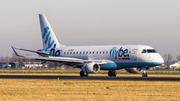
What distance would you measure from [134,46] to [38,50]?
20.9 metres

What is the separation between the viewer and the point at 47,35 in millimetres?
62844

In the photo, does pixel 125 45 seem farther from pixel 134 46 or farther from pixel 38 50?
pixel 38 50

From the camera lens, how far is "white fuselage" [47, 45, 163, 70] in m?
47.8

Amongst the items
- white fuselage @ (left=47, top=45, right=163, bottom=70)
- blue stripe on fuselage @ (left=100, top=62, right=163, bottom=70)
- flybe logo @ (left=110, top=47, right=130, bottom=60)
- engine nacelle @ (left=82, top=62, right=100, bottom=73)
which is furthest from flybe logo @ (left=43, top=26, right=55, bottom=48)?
flybe logo @ (left=110, top=47, right=130, bottom=60)

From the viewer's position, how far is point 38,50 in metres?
62.8

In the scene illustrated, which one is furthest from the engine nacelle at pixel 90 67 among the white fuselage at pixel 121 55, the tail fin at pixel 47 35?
the tail fin at pixel 47 35

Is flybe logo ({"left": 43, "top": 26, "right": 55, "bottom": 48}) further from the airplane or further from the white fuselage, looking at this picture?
the white fuselage

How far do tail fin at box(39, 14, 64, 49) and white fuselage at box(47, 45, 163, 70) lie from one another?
6.27 meters

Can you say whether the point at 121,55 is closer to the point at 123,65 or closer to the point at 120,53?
the point at 120,53

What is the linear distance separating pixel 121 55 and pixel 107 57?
109 inches

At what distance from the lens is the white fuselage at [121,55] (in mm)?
47844

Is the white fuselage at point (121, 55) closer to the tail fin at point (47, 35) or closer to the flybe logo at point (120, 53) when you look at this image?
the flybe logo at point (120, 53)

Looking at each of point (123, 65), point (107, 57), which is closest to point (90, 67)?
point (107, 57)

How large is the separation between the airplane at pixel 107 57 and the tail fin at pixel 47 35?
2.85 ft
